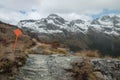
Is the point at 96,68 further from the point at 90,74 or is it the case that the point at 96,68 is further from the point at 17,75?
the point at 17,75

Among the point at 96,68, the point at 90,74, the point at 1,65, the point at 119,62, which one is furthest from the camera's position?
the point at 119,62

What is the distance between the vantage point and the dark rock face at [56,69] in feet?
51.2

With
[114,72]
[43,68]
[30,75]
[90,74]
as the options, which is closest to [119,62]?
[114,72]

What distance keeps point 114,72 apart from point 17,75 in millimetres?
6205

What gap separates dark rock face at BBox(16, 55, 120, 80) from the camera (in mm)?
15609

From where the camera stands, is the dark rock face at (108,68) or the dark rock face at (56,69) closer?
the dark rock face at (56,69)

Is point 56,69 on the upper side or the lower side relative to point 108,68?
upper

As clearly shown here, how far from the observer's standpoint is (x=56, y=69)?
17.0m

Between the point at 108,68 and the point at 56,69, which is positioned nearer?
the point at 56,69

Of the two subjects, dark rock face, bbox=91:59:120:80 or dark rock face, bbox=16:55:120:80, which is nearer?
dark rock face, bbox=16:55:120:80

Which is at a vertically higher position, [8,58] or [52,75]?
[8,58]

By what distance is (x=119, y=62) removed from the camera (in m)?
19.2

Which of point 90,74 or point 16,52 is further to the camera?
point 16,52

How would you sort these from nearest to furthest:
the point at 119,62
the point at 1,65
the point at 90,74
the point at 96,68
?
the point at 1,65
the point at 90,74
the point at 96,68
the point at 119,62
